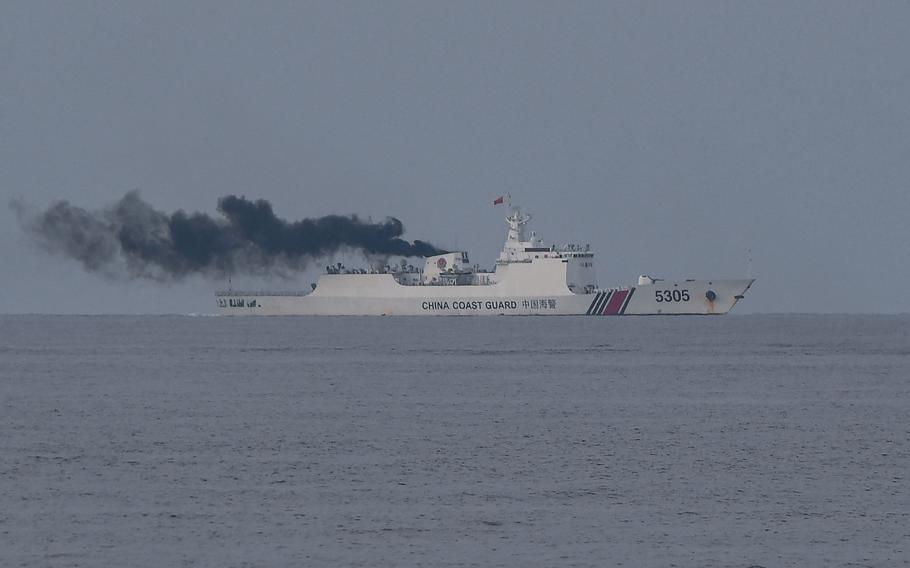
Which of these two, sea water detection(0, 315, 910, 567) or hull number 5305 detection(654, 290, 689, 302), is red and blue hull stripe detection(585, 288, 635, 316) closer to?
hull number 5305 detection(654, 290, 689, 302)

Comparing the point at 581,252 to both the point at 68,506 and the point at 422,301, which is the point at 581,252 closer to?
the point at 422,301

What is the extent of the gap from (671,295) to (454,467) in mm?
83855

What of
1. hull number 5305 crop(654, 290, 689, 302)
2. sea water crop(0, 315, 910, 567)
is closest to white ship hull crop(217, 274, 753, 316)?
hull number 5305 crop(654, 290, 689, 302)

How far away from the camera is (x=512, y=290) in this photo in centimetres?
11375

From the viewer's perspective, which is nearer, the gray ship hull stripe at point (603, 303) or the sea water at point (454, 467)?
the sea water at point (454, 467)

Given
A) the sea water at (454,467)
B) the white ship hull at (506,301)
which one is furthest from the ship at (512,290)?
the sea water at (454,467)

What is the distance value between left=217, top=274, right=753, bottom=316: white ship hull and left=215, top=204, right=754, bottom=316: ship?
0.07 m

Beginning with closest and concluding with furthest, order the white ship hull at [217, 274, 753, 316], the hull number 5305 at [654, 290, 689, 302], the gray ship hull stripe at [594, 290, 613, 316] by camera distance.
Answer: the hull number 5305 at [654, 290, 689, 302], the white ship hull at [217, 274, 753, 316], the gray ship hull stripe at [594, 290, 613, 316]

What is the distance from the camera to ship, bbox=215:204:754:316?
111188 millimetres

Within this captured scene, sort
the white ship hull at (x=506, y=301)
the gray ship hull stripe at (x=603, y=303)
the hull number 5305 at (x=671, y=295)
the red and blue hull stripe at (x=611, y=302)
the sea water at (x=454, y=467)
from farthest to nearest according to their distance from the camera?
the gray ship hull stripe at (x=603, y=303)
the white ship hull at (x=506, y=301)
the hull number 5305 at (x=671, y=295)
the red and blue hull stripe at (x=611, y=302)
the sea water at (x=454, y=467)

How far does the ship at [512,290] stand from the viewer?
365 ft

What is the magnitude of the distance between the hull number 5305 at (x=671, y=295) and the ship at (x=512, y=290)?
0.08 meters

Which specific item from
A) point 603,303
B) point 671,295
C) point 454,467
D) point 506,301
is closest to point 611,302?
point 603,303

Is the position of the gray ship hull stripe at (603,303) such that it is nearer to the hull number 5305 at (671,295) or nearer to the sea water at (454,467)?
the hull number 5305 at (671,295)
